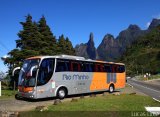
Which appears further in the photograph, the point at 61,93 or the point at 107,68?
the point at 107,68

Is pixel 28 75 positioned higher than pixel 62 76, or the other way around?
pixel 28 75

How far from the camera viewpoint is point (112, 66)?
30.2 meters

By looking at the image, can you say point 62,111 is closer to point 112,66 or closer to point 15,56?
point 112,66

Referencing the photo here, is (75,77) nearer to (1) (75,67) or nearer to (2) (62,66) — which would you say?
(1) (75,67)

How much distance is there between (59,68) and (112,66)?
30.8 ft

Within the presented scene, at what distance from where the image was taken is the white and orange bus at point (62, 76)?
66.9 feet

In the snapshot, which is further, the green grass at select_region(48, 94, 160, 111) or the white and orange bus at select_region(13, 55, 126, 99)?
the white and orange bus at select_region(13, 55, 126, 99)

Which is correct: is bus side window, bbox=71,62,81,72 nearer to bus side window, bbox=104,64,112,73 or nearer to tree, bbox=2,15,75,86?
bus side window, bbox=104,64,112,73

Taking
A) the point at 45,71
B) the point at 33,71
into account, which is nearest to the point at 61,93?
the point at 45,71

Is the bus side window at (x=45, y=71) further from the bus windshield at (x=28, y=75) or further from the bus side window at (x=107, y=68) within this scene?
the bus side window at (x=107, y=68)

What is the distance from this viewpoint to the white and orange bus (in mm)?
20391

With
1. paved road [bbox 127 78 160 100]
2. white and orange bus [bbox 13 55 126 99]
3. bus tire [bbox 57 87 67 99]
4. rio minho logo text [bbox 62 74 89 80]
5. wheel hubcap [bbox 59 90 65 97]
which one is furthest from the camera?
paved road [bbox 127 78 160 100]

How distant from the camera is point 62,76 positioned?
890 inches

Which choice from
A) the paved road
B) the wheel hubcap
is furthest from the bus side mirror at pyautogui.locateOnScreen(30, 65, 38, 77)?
the paved road
